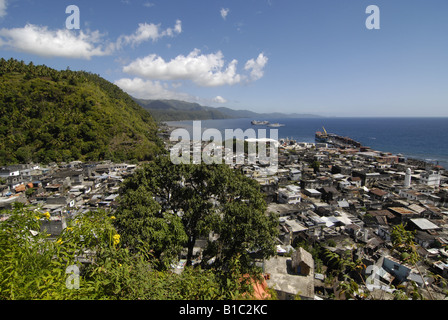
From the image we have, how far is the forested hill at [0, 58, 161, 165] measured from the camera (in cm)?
3167

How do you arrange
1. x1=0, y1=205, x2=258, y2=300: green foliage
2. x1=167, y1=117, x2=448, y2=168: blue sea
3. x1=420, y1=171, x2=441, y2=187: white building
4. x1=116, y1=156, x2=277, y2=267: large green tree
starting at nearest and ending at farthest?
x1=0, y1=205, x2=258, y2=300: green foliage < x1=116, y1=156, x2=277, y2=267: large green tree < x1=420, y1=171, x2=441, y2=187: white building < x1=167, y1=117, x2=448, y2=168: blue sea

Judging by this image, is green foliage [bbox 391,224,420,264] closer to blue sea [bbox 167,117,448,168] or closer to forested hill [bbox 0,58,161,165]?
forested hill [bbox 0,58,161,165]

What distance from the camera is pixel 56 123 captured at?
34781 mm

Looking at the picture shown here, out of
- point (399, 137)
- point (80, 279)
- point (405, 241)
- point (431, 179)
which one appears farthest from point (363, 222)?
point (399, 137)

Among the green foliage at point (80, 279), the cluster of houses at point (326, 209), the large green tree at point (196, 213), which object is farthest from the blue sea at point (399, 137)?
the green foliage at point (80, 279)

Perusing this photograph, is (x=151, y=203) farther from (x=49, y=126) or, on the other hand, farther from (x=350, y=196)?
(x=49, y=126)

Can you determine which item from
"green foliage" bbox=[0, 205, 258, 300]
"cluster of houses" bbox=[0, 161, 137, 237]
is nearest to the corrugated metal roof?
"green foliage" bbox=[0, 205, 258, 300]

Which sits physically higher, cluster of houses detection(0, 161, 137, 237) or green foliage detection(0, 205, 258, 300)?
green foliage detection(0, 205, 258, 300)

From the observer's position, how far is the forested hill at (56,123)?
3167 centimetres

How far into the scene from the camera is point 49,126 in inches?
1355

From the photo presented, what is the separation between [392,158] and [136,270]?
38962 millimetres

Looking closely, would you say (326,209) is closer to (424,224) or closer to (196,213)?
(424,224)

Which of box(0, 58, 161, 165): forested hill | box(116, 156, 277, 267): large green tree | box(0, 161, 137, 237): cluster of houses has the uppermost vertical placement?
box(0, 58, 161, 165): forested hill

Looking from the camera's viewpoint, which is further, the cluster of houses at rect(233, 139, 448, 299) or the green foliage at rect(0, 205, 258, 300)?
the cluster of houses at rect(233, 139, 448, 299)
